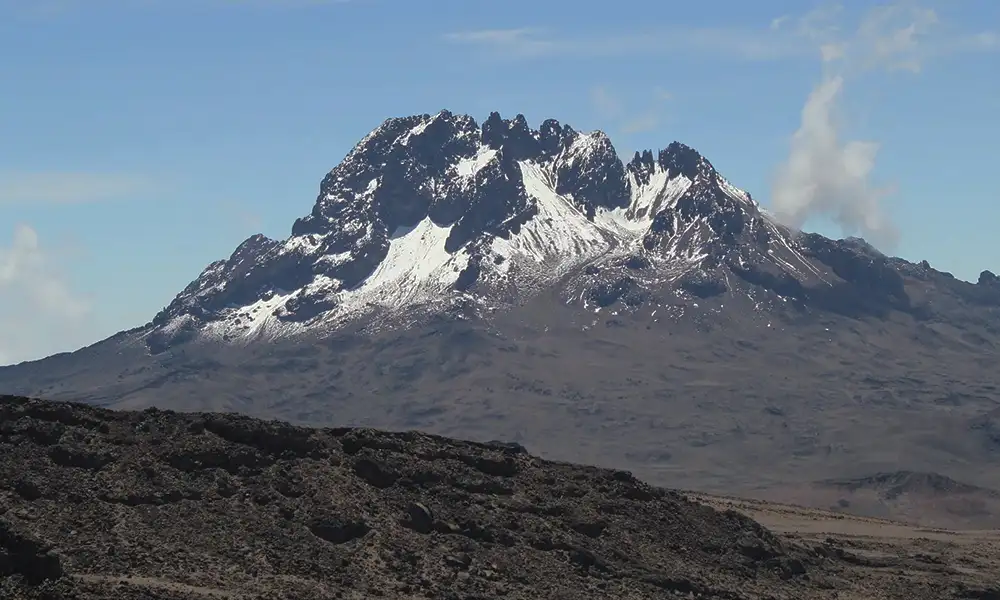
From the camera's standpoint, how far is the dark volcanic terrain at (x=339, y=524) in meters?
52.2

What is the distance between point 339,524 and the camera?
58156 mm

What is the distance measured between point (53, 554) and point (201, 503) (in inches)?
425

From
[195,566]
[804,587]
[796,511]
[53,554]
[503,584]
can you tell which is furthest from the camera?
[796,511]

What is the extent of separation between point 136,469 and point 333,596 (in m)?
10.8

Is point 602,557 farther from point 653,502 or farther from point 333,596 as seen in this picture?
point 333,596

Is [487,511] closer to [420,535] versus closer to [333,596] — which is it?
[420,535]

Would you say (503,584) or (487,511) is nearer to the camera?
(503,584)

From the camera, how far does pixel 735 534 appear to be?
2795 inches

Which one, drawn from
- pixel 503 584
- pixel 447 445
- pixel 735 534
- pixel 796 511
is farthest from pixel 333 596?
pixel 796 511

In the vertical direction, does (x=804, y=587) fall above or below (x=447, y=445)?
below

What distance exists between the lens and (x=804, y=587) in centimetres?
6894

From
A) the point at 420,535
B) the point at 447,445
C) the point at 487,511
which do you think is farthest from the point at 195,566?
the point at 447,445

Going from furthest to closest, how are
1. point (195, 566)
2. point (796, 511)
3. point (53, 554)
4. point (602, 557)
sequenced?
1. point (796, 511)
2. point (602, 557)
3. point (195, 566)
4. point (53, 554)

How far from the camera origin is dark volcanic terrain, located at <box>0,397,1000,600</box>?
52188 mm
